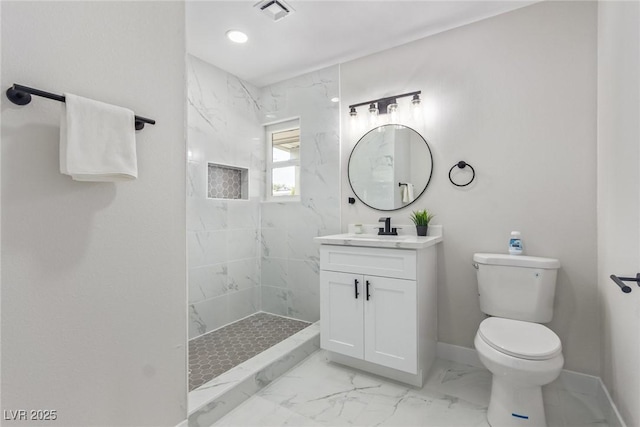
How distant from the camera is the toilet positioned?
139 cm

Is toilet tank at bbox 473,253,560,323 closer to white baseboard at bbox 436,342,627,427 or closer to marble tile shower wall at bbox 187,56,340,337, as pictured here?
white baseboard at bbox 436,342,627,427

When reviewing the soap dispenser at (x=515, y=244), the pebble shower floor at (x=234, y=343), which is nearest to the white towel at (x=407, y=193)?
the soap dispenser at (x=515, y=244)

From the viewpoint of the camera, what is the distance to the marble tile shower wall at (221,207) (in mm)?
2588

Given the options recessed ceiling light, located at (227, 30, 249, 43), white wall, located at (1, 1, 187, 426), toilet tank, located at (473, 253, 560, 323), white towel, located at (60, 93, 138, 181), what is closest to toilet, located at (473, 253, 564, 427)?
toilet tank, located at (473, 253, 560, 323)

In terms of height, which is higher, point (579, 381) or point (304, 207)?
point (304, 207)

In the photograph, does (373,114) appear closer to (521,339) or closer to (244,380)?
(521,339)

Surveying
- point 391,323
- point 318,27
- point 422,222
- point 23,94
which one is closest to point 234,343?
point 391,323

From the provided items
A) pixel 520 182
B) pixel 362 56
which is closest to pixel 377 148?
pixel 362 56

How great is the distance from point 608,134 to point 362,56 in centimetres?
181

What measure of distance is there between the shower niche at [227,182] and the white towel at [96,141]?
1.70 metres

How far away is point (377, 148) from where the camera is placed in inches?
99.6

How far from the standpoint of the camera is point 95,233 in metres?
1.12

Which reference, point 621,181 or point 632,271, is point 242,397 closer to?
point 632,271

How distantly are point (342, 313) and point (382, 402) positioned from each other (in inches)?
22.4
